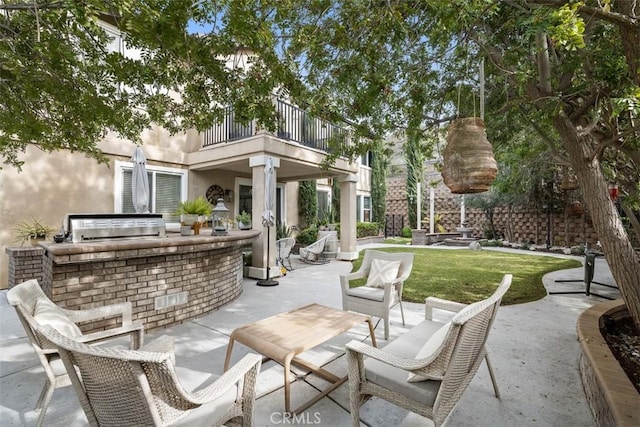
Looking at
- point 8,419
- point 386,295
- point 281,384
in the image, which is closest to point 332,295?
point 386,295

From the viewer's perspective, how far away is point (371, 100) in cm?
367

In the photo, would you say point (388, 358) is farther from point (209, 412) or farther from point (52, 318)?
point (52, 318)

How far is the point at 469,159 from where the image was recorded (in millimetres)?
2420

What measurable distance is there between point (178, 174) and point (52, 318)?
22.8ft

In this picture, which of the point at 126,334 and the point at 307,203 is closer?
the point at 126,334

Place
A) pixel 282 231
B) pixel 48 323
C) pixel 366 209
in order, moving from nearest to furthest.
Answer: pixel 48 323 → pixel 282 231 → pixel 366 209

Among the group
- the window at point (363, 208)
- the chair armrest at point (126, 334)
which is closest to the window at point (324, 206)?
the window at point (363, 208)

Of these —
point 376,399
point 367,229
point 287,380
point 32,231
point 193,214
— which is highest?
point 193,214

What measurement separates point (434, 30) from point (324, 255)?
27.4ft

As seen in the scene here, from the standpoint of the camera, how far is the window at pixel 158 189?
7.74 meters

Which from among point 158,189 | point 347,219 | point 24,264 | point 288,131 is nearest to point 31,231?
point 24,264

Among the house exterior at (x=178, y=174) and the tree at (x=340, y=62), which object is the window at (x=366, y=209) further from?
the tree at (x=340, y=62)

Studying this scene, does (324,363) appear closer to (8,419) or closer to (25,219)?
(8,419)

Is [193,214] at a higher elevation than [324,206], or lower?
lower
